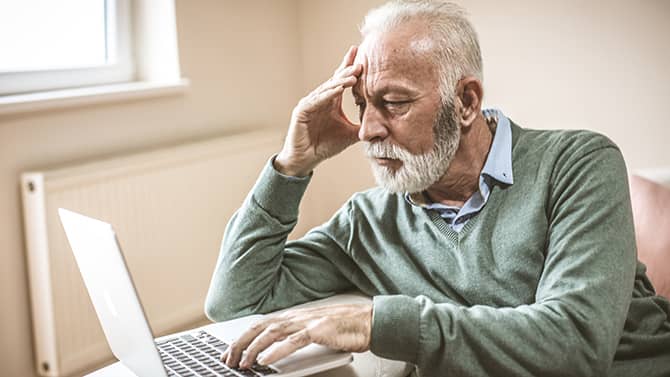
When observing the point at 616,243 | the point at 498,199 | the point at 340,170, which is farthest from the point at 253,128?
the point at 616,243

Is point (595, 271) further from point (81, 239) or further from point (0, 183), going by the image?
point (0, 183)

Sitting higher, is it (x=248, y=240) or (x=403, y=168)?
(x=403, y=168)

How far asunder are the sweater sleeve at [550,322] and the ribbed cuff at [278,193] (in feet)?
1.50

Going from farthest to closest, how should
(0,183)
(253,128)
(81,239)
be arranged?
(253,128) → (0,183) → (81,239)

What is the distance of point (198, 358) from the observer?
52.7 inches

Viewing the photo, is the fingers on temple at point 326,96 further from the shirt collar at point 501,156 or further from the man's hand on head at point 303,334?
the man's hand on head at point 303,334

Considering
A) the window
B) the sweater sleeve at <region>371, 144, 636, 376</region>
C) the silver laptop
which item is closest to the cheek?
the sweater sleeve at <region>371, 144, 636, 376</region>

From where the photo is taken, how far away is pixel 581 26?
8.87ft

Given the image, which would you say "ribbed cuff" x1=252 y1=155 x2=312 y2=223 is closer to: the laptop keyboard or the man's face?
the man's face

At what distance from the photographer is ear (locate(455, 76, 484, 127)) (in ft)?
5.24

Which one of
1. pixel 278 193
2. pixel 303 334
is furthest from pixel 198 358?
pixel 278 193

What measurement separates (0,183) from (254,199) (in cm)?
109

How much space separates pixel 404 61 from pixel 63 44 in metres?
1.65

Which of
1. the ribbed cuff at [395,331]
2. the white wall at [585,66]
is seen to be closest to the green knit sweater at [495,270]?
the ribbed cuff at [395,331]
